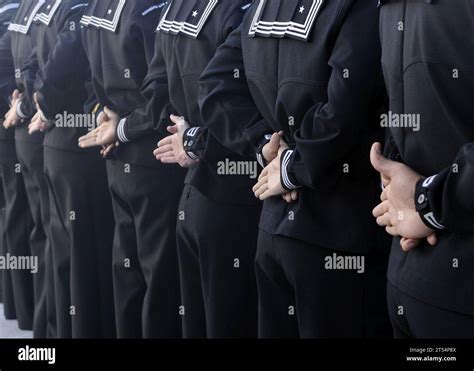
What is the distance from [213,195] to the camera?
11.1 feet

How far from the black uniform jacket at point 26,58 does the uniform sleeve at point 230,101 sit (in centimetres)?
186

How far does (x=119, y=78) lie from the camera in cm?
402

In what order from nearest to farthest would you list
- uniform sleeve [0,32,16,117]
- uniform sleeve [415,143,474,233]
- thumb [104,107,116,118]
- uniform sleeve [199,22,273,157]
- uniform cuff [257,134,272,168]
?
uniform sleeve [415,143,474,233]
uniform cuff [257,134,272,168]
uniform sleeve [199,22,273,157]
thumb [104,107,116,118]
uniform sleeve [0,32,16,117]

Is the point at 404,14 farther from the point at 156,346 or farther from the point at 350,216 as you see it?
the point at 156,346

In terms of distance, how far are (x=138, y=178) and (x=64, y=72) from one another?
776 mm

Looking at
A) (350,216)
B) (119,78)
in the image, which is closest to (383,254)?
(350,216)

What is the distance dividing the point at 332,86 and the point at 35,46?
269cm

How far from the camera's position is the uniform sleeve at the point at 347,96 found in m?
2.57

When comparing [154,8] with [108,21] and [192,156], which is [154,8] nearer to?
[108,21]

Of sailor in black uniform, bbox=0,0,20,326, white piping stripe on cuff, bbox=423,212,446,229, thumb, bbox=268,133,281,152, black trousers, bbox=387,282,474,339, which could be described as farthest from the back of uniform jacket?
white piping stripe on cuff, bbox=423,212,446,229

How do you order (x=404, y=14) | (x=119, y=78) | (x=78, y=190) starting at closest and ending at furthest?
(x=404, y=14) < (x=119, y=78) < (x=78, y=190)

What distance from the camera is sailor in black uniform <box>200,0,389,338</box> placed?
2611 mm

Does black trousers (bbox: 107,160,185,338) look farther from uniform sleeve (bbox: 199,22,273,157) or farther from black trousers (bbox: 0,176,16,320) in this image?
black trousers (bbox: 0,176,16,320)

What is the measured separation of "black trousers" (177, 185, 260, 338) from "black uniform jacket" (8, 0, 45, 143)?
5.60 feet
